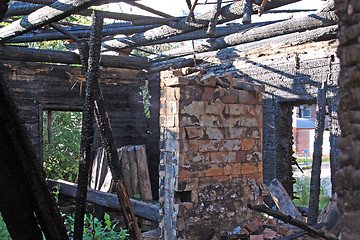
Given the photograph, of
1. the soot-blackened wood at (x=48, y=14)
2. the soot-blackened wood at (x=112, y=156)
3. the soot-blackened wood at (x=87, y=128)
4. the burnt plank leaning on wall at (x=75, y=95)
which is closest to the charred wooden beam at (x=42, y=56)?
the burnt plank leaning on wall at (x=75, y=95)

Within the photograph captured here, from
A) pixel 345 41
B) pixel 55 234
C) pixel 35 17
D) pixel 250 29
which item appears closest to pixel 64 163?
pixel 35 17

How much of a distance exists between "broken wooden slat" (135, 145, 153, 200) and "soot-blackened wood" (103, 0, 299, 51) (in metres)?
2.26

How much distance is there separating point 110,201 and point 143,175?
1.43 metres

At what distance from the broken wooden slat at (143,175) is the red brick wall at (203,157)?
11.8 feet

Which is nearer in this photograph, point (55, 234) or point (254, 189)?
point (55, 234)

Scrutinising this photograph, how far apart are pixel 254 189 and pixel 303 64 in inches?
101

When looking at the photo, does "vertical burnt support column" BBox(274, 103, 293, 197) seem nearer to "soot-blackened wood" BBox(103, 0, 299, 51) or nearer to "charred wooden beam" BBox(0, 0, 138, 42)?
"soot-blackened wood" BBox(103, 0, 299, 51)

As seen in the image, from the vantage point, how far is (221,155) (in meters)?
4.02

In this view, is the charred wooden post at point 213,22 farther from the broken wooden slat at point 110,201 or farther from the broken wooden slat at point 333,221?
the broken wooden slat at point 110,201

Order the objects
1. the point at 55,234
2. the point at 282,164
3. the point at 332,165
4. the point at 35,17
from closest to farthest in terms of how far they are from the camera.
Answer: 1. the point at 55,234
2. the point at 35,17
3. the point at 332,165
4. the point at 282,164

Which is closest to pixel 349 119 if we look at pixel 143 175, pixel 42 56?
pixel 143 175

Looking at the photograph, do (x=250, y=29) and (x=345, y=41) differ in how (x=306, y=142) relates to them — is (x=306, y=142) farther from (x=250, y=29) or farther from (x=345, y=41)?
(x=345, y=41)

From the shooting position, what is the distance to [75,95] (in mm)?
8078

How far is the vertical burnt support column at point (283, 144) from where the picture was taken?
6.32 metres
